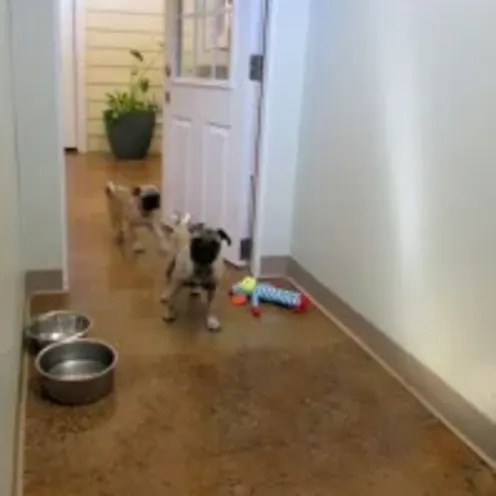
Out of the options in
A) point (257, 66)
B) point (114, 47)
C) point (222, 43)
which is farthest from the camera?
point (114, 47)

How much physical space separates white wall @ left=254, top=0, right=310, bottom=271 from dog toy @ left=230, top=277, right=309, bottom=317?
0.96ft

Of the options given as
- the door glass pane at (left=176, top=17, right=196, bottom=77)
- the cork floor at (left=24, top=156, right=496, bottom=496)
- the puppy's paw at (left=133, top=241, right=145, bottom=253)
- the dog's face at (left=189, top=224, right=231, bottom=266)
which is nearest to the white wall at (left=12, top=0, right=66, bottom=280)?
the cork floor at (left=24, top=156, right=496, bottom=496)

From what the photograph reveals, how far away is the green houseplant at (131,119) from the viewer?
673cm

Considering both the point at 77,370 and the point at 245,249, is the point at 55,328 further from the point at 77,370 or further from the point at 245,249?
the point at 245,249

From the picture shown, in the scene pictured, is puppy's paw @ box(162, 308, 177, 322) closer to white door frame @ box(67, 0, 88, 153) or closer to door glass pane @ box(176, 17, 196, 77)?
door glass pane @ box(176, 17, 196, 77)

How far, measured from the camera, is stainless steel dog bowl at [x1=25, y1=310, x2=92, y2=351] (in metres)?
2.38

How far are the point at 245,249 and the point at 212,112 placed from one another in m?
0.76

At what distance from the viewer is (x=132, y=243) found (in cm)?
380

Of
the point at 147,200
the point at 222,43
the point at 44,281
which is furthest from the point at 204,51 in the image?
the point at 44,281

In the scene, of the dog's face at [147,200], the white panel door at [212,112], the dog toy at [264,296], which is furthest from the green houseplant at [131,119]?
the dog toy at [264,296]

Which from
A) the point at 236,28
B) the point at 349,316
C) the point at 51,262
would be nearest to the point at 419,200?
the point at 349,316

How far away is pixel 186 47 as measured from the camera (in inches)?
146

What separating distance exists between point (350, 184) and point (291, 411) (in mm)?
1032

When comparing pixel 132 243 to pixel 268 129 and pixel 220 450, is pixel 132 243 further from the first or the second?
pixel 220 450
